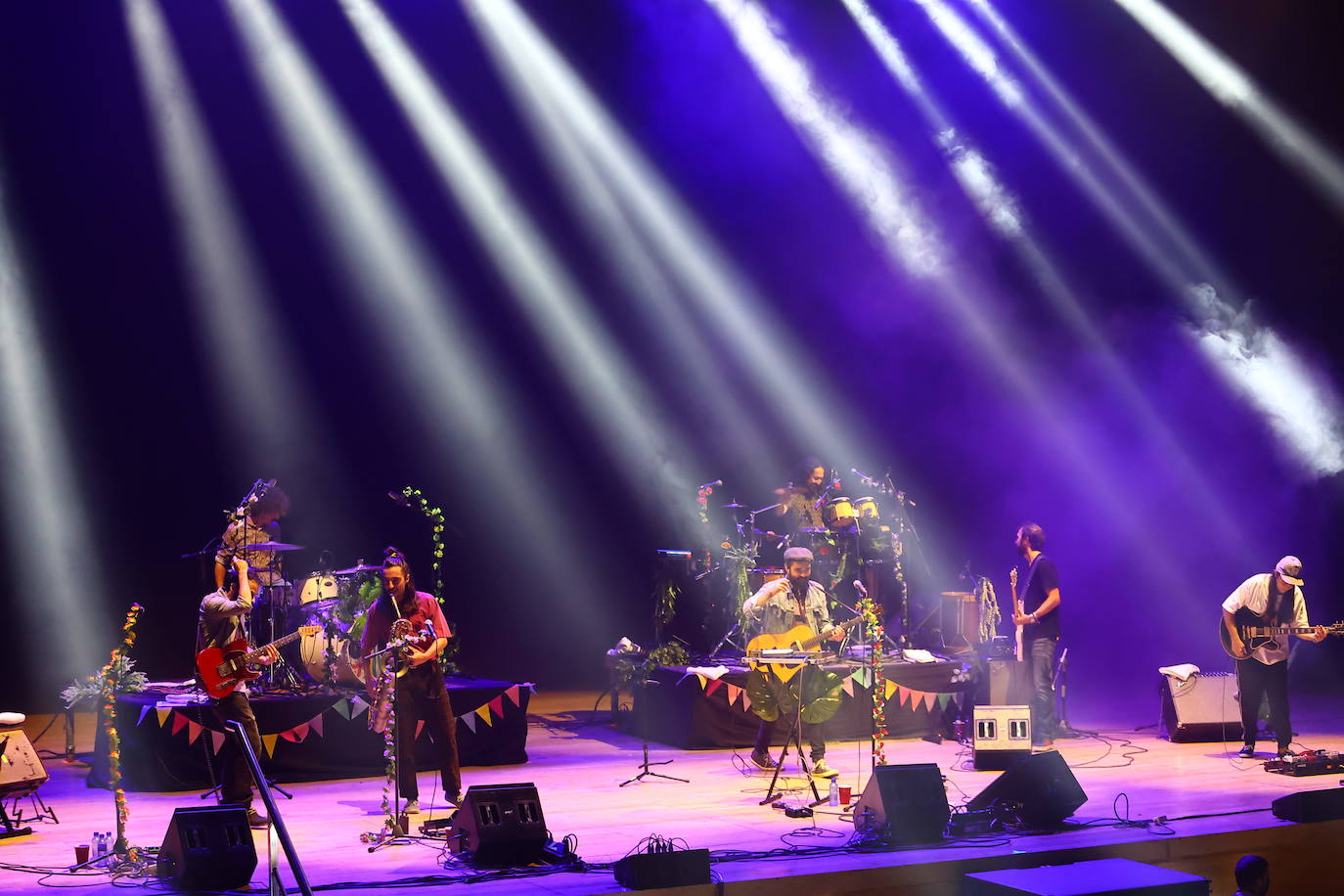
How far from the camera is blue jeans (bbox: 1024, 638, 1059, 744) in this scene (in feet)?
35.6

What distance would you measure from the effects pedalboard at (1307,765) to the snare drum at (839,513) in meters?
4.02

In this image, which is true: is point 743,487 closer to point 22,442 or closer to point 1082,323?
point 1082,323

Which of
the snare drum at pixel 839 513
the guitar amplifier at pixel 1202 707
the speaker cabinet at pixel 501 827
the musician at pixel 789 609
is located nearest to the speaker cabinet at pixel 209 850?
the speaker cabinet at pixel 501 827

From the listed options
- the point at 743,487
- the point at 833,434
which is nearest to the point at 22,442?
the point at 743,487

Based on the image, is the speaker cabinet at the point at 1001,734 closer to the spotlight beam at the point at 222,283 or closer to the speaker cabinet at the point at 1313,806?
the speaker cabinet at the point at 1313,806

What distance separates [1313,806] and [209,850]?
234 inches

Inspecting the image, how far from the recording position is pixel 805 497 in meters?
12.9

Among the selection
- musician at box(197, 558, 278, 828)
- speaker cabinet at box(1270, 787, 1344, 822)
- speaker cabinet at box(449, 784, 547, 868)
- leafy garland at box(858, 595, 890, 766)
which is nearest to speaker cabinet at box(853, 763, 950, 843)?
leafy garland at box(858, 595, 890, 766)

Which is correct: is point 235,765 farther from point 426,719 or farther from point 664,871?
point 664,871

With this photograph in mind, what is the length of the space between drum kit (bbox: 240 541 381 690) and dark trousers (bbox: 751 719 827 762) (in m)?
2.99

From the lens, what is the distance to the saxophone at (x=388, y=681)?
787 cm

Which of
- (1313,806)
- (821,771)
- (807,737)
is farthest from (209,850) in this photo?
(1313,806)

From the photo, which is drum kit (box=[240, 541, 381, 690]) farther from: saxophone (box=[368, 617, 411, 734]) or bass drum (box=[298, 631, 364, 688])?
saxophone (box=[368, 617, 411, 734])

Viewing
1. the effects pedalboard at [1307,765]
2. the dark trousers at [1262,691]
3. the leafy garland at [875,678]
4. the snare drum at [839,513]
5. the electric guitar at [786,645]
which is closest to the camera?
the leafy garland at [875,678]
